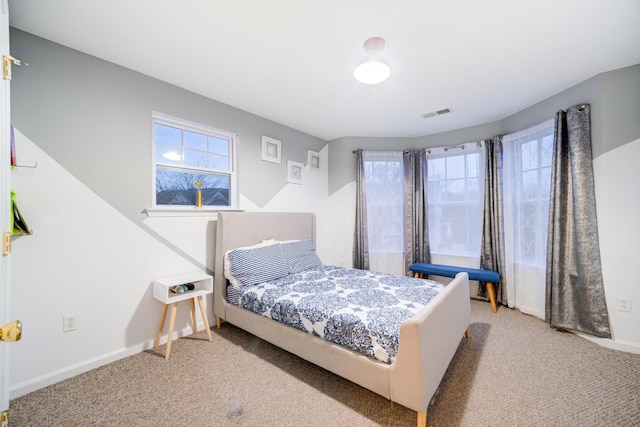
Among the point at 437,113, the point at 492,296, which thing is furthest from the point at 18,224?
the point at 492,296

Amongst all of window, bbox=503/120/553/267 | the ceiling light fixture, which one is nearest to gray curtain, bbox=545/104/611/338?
window, bbox=503/120/553/267

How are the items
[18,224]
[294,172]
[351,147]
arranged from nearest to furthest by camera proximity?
[18,224] < [294,172] < [351,147]

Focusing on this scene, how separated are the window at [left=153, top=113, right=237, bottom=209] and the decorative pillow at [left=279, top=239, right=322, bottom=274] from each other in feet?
2.73

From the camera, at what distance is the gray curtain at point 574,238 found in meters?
2.30

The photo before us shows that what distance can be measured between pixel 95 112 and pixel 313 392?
2.66 m

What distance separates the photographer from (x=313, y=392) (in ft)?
5.68

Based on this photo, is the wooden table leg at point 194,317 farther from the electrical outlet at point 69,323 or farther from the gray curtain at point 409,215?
the gray curtain at point 409,215

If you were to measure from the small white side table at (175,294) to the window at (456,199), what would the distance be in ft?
10.2

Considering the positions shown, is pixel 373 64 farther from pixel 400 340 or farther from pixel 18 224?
pixel 18 224

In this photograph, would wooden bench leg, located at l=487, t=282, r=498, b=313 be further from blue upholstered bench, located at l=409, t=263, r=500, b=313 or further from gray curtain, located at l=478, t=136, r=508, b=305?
gray curtain, located at l=478, t=136, r=508, b=305

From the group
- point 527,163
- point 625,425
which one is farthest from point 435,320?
point 527,163

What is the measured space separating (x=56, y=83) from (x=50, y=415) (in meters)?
2.18

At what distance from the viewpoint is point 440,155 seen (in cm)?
376

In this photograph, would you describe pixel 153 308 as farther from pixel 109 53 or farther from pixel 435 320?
pixel 435 320
